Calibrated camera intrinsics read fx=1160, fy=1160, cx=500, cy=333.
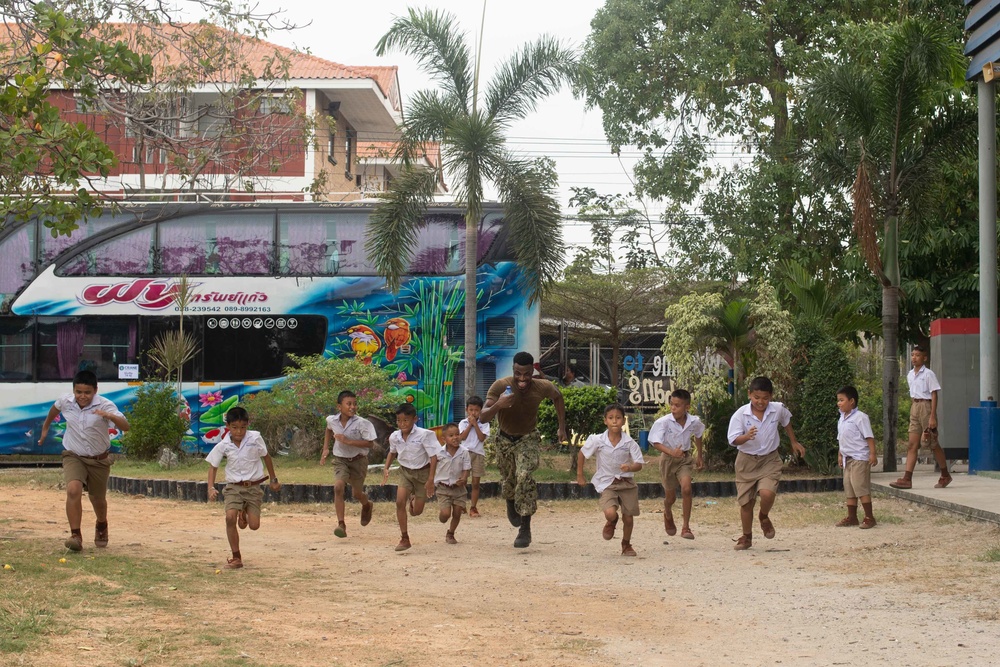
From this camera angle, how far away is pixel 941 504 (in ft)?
39.3

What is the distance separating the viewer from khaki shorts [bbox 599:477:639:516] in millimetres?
9891

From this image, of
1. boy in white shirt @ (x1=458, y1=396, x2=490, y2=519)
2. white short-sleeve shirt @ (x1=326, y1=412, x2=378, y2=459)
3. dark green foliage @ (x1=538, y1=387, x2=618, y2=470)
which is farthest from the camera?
dark green foliage @ (x1=538, y1=387, x2=618, y2=470)

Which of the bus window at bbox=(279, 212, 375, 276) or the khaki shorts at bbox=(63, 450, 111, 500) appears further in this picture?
the bus window at bbox=(279, 212, 375, 276)

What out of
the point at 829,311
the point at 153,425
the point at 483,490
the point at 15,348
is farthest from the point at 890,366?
the point at 15,348

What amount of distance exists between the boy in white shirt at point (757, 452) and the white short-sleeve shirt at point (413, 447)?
2.72 meters

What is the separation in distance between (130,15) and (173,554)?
5.43 meters

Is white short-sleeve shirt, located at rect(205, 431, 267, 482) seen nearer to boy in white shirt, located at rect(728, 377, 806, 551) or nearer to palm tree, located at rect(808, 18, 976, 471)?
boy in white shirt, located at rect(728, 377, 806, 551)

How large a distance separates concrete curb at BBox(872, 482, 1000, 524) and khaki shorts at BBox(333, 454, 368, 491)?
19.3ft

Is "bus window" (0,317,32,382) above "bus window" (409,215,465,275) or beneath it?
beneath

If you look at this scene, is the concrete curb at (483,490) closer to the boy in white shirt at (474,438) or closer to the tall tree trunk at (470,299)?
the boy in white shirt at (474,438)

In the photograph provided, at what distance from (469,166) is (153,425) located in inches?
249

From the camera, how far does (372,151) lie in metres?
35.1

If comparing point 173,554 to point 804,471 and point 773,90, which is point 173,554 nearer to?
point 804,471

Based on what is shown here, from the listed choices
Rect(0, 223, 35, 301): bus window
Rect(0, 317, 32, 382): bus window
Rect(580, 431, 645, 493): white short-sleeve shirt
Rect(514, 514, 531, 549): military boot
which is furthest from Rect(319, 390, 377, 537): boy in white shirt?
Rect(0, 223, 35, 301): bus window
